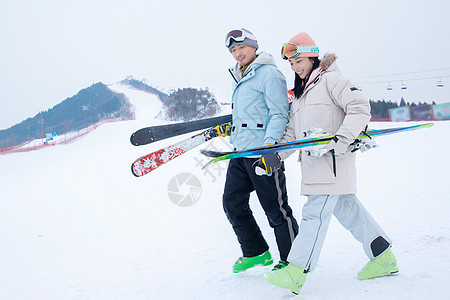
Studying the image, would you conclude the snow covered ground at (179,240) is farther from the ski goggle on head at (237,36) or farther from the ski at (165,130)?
the ski goggle on head at (237,36)

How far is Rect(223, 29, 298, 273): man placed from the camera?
221 cm

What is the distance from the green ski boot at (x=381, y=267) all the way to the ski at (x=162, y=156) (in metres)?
1.46

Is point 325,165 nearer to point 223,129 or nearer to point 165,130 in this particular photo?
point 223,129

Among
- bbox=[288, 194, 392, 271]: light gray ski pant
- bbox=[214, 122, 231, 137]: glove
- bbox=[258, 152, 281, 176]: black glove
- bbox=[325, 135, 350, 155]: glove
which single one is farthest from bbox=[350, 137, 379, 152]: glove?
bbox=[214, 122, 231, 137]: glove

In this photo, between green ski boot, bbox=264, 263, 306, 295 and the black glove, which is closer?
green ski boot, bbox=264, 263, 306, 295

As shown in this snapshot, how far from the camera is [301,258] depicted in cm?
193

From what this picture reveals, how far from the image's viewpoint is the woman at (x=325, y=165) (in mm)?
1868

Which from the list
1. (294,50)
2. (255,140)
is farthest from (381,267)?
(294,50)

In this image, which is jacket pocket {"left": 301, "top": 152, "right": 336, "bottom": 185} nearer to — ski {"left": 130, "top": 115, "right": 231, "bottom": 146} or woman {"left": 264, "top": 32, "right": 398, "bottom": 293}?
woman {"left": 264, "top": 32, "right": 398, "bottom": 293}

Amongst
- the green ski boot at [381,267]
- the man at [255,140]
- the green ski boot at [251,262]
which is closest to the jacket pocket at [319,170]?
the man at [255,140]

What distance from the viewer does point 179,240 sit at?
3.45 meters

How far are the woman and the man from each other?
0.16 m

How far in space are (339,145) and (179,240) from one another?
87.2 inches

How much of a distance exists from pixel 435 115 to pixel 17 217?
23.1 meters
